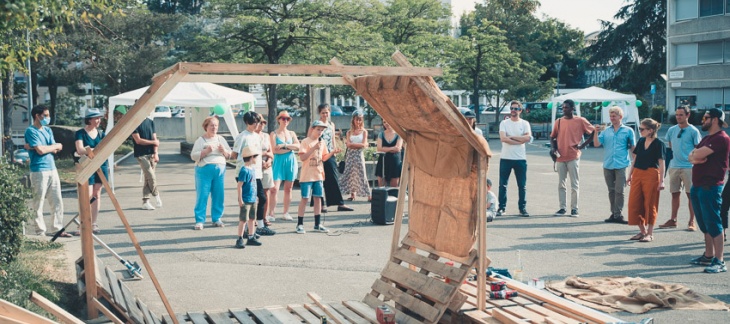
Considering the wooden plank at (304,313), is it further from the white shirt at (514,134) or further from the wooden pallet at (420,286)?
the white shirt at (514,134)

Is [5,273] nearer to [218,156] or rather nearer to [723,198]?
[218,156]

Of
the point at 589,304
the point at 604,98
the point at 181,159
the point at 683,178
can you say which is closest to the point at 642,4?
the point at 604,98

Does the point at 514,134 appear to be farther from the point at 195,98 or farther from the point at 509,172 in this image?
the point at 195,98

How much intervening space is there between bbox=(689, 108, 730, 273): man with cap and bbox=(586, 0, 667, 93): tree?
5360cm

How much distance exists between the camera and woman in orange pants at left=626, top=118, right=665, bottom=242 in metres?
11.2

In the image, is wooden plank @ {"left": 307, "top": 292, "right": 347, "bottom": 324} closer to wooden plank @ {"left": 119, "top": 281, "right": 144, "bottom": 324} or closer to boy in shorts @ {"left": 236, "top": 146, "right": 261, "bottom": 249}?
wooden plank @ {"left": 119, "top": 281, "right": 144, "bottom": 324}

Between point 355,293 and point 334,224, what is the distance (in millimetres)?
4704

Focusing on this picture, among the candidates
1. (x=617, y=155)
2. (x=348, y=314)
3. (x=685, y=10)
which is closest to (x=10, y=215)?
(x=348, y=314)

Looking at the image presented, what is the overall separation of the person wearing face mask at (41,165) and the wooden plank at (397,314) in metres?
5.82

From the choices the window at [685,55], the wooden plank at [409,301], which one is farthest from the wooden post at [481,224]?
the window at [685,55]

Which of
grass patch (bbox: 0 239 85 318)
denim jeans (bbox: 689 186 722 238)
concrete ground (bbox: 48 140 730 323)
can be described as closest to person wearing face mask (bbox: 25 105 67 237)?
concrete ground (bbox: 48 140 730 323)

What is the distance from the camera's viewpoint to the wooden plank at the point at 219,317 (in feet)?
22.6

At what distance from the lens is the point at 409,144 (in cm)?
763

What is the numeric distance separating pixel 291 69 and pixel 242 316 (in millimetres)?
2531
